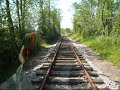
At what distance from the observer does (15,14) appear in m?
19.5

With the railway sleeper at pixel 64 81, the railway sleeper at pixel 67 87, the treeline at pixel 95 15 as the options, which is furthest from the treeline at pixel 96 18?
the railway sleeper at pixel 67 87

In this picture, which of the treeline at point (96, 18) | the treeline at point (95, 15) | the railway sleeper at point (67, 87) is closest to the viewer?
the railway sleeper at point (67, 87)

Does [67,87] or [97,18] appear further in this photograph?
[97,18]

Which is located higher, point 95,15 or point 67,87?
point 95,15

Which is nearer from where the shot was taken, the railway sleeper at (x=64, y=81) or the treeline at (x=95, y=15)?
the railway sleeper at (x=64, y=81)

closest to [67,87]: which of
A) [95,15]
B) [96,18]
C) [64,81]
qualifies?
[64,81]

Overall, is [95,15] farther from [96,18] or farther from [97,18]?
[97,18]

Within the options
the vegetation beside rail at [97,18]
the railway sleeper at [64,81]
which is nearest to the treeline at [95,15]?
the vegetation beside rail at [97,18]

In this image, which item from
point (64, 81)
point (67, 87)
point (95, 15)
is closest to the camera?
point (67, 87)

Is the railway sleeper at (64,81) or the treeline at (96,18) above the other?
the treeline at (96,18)

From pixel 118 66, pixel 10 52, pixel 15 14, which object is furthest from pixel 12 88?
pixel 15 14

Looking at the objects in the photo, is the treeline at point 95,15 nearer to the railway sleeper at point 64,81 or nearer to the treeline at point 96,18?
the treeline at point 96,18

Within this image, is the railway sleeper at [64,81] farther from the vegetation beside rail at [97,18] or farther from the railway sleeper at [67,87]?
the vegetation beside rail at [97,18]

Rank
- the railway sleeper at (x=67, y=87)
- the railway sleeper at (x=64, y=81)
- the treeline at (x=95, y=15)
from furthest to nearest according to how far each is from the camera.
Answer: the treeline at (x=95, y=15) → the railway sleeper at (x=64, y=81) → the railway sleeper at (x=67, y=87)
